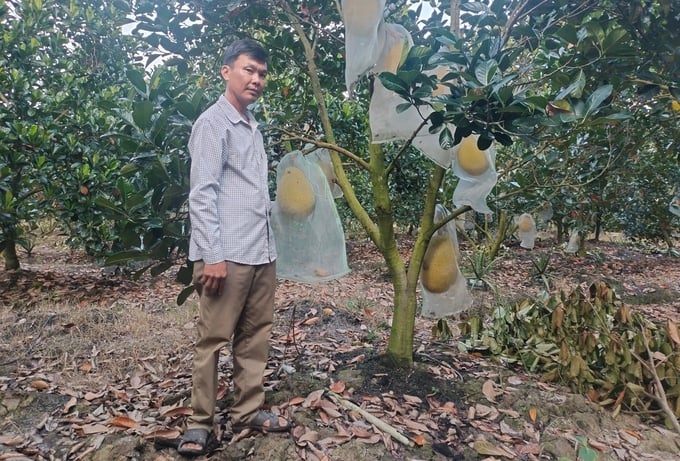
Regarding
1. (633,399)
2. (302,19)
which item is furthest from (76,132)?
(633,399)

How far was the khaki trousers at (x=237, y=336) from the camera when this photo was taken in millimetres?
1433

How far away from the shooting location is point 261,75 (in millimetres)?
1506

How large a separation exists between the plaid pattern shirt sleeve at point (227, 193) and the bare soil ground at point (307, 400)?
656 mm

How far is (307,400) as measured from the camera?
1763mm

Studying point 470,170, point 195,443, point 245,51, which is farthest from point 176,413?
point 470,170

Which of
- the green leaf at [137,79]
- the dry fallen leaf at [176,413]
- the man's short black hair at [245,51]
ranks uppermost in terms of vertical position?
the man's short black hair at [245,51]

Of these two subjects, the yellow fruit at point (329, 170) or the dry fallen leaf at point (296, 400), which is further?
the yellow fruit at point (329, 170)

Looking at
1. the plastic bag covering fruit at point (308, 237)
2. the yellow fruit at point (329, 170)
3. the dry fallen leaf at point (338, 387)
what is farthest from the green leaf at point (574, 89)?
the dry fallen leaf at point (338, 387)

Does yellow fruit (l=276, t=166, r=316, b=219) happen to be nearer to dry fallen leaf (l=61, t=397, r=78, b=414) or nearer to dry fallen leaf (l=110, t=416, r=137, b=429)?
dry fallen leaf (l=110, t=416, r=137, b=429)

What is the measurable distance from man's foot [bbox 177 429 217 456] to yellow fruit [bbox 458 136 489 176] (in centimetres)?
134

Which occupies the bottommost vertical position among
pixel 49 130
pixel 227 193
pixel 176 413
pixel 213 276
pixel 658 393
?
pixel 176 413

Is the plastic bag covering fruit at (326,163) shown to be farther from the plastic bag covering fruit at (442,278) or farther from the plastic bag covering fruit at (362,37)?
the plastic bag covering fruit at (362,37)

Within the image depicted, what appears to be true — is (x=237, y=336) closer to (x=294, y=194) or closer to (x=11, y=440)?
(x=294, y=194)

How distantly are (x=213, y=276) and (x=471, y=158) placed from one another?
108 cm
